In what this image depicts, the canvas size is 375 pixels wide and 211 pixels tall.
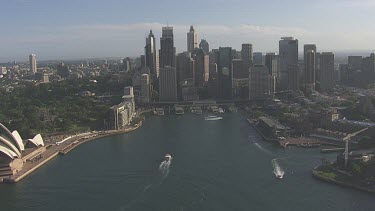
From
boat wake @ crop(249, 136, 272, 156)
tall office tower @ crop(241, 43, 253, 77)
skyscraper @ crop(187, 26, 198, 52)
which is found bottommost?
boat wake @ crop(249, 136, 272, 156)

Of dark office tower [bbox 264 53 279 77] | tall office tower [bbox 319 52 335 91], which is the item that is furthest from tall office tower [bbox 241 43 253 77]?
tall office tower [bbox 319 52 335 91]

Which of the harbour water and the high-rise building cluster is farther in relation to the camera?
the high-rise building cluster

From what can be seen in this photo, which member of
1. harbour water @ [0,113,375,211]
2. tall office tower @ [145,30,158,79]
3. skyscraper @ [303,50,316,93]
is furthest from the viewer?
tall office tower @ [145,30,158,79]

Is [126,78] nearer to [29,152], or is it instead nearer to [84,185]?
[29,152]

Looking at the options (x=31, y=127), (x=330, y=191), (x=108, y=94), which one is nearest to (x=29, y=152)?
(x=31, y=127)

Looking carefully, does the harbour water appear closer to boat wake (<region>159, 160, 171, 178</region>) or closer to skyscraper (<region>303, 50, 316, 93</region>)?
boat wake (<region>159, 160, 171, 178</region>)

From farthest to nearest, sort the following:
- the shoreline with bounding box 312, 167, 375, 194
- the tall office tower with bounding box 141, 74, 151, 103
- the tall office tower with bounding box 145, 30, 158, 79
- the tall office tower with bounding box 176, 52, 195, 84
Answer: the tall office tower with bounding box 145, 30, 158, 79 < the tall office tower with bounding box 176, 52, 195, 84 < the tall office tower with bounding box 141, 74, 151, 103 < the shoreline with bounding box 312, 167, 375, 194
